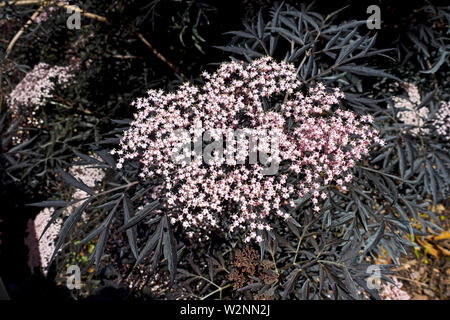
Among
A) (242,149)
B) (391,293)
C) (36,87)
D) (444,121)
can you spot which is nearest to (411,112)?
(444,121)

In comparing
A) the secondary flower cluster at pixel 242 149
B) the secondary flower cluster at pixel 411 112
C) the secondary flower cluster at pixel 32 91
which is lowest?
the secondary flower cluster at pixel 242 149

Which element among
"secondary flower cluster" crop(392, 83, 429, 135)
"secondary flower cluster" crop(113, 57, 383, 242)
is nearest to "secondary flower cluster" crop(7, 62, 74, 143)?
"secondary flower cluster" crop(113, 57, 383, 242)

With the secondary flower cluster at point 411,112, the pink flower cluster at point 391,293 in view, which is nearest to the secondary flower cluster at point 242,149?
the secondary flower cluster at point 411,112

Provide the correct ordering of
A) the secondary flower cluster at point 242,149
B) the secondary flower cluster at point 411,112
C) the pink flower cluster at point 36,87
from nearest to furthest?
the secondary flower cluster at point 242,149
the pink flower cluster at point 36,87
the secondary flower cluster at point 411,112

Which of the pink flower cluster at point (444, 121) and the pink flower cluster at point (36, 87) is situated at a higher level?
the pink flower cluster at point (36, 87)

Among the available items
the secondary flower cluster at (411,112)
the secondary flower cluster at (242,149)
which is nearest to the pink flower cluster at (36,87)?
the secondary flower cluster at (242,149)

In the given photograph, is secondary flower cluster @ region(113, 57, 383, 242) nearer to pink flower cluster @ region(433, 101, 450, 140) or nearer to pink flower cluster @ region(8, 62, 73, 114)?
pink flower cluster @ region(433, 101, 450, 140)

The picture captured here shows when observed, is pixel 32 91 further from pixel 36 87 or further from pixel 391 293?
pixel 391 293

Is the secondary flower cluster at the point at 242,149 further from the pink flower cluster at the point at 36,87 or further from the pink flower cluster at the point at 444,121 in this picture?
the pink flower cluster at the point at 36,87

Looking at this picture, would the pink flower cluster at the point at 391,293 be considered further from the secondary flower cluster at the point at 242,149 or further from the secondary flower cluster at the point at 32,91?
the secondary flower cluster at the point at 32,91

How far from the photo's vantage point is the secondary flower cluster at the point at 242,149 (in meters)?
1.67

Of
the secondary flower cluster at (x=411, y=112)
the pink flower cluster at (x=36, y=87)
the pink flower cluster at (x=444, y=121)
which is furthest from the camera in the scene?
the secondary flower cluster at (x=411, y=112)

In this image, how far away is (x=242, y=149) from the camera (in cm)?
165

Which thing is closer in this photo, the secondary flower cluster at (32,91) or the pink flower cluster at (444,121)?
the pink flower cluster at (444,121)
